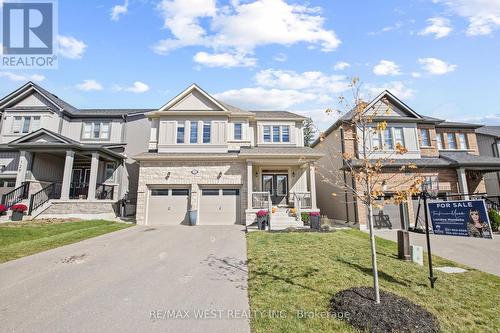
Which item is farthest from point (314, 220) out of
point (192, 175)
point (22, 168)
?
point (22, 168)

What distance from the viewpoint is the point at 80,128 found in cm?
2145

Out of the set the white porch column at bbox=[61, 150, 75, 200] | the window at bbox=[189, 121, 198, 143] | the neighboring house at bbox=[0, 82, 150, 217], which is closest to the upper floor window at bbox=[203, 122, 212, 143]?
the window at bbox=[189, 121, 198, 143]

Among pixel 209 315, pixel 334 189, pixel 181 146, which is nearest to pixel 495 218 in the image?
pixel 334 189

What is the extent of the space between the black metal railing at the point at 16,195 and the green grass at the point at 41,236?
4239 mm

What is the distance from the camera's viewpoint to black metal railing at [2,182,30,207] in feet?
52.2

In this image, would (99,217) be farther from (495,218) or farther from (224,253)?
(495,218)

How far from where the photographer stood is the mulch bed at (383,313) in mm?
3822

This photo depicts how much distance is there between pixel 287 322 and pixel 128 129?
22003 mm

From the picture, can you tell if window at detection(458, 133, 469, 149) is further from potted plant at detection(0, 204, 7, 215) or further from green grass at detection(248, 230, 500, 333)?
potted plant at detection(0, 204, 7, 215)

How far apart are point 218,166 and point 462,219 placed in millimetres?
12889

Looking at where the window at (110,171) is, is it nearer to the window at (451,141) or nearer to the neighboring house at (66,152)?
the neighboring house at (66,152)

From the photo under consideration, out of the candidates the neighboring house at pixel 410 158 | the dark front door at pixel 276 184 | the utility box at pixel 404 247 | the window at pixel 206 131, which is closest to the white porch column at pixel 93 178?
the window at pixel 206 131

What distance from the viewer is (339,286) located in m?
5.50

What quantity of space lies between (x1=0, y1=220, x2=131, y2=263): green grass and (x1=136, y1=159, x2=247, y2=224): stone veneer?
3371 mm
